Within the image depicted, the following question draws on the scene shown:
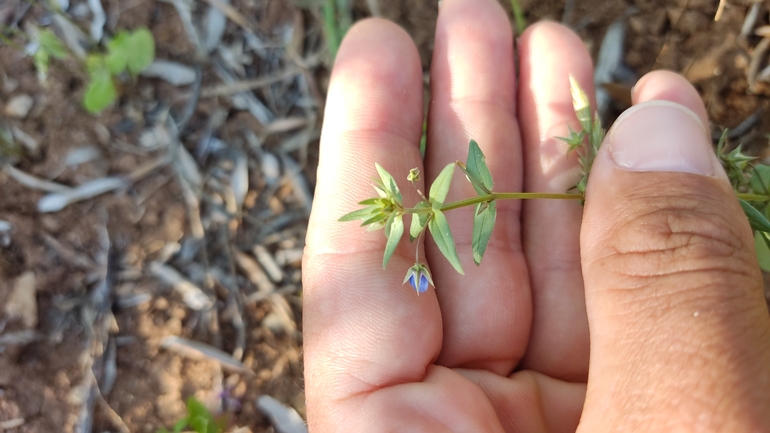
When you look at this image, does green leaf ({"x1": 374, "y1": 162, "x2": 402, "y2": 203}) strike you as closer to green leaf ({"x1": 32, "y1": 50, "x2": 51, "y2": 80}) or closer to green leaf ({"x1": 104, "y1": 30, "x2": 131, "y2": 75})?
green leaf ({"x1": 104, "y1": 30, "x2": 131, "y2": 75})

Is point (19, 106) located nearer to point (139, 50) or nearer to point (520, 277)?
point (139, 50)

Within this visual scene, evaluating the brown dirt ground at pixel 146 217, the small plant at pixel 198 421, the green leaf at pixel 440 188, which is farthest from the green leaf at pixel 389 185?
the small plant at pixel 198 421

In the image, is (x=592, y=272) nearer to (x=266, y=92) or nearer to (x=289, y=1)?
(x=266, y=92)

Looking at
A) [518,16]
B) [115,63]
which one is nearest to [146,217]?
[115,63]

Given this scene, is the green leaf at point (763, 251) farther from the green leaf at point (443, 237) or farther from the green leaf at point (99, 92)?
the green leaf at point (99, 92)

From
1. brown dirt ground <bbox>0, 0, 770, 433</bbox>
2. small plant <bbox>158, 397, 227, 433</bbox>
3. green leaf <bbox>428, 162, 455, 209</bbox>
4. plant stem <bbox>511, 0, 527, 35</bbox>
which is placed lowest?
small plant <bbox>158, 397, 227, 433</bbox>

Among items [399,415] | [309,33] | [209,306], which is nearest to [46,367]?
[209,306]

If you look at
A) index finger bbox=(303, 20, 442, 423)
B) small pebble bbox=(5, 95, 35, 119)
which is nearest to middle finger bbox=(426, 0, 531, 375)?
index finger bbox=(303, 20, 442, 423)
